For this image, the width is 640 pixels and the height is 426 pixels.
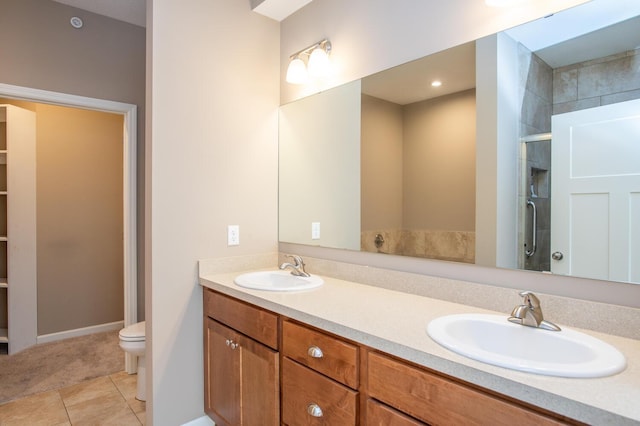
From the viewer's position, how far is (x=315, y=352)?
4.18 feet

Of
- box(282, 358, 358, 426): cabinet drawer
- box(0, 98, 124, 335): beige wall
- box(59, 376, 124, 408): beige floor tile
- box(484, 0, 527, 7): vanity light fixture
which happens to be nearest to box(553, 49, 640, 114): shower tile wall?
box(484, 0, 527, 7): vanity light fixture

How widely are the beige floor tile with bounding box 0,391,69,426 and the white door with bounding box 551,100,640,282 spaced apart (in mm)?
2680

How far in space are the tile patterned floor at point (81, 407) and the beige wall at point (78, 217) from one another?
1185mm

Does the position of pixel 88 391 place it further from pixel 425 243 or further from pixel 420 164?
pixel 420 164

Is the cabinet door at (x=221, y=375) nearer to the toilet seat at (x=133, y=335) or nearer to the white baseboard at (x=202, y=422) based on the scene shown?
the white baseboard at (x=202, y=422)

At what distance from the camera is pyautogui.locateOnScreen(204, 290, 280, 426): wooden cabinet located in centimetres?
150

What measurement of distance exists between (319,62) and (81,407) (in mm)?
2528

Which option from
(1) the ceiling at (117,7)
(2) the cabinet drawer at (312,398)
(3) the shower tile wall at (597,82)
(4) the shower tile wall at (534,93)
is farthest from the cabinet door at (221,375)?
(1) the ceiling at (117,7)

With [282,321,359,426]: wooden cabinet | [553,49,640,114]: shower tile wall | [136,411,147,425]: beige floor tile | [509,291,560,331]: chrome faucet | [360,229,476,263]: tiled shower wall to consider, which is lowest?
[136,411,147,425]: beige floor tile

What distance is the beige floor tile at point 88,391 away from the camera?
7.53 feet

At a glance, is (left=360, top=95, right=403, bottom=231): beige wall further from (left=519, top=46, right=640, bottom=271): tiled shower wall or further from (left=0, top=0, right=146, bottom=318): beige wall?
(left=0, top=0, right=146, bottom=318): beige wall

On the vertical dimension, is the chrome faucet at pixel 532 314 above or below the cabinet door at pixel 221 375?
above

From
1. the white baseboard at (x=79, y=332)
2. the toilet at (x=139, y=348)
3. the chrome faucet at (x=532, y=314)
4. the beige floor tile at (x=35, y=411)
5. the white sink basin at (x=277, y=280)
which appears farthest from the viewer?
the white baseboard at (x=79, y=332)

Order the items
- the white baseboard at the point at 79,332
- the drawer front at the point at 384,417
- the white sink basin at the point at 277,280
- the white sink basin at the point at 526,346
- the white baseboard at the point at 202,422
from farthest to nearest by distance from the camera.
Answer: the white baseboard at the point at 79,332, the white baseboard at the point at 202,422, the white sink basin at the point at 277,280, the drawer front at the point at 384,417, the white sink basin at the point at 526,346
